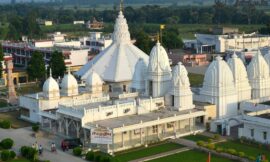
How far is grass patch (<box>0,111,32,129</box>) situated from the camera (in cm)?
4752

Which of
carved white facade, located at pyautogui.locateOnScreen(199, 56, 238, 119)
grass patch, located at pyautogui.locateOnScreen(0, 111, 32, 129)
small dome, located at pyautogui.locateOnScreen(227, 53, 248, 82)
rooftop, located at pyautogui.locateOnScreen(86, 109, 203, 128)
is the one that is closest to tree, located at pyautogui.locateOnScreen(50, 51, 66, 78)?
grass patch, located at pyautogui.locateOnScreen(0, 111, 32, 129)

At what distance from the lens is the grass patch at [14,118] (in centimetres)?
4752

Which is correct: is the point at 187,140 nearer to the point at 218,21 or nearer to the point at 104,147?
the point at 104,147

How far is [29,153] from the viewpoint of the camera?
120 ft

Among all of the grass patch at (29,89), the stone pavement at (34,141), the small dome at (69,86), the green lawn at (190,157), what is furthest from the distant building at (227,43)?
the green lawn at (190,157)

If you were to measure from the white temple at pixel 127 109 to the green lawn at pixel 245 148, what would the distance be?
13.2 feet

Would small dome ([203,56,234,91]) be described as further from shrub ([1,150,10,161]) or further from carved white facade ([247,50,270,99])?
shrub ([1,150,10,161])

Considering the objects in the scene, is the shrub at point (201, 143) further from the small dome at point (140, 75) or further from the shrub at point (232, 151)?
the small dome at point (140, 75)

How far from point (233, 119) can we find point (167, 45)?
52421 millimetres

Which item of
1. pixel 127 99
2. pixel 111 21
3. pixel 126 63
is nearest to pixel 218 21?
pixel 111 21

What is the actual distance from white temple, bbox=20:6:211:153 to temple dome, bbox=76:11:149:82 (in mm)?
4291

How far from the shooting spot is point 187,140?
40.9 m

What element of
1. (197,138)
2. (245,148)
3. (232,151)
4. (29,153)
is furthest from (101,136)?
(245,148)

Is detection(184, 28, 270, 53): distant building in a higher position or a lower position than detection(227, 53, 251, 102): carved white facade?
higher
